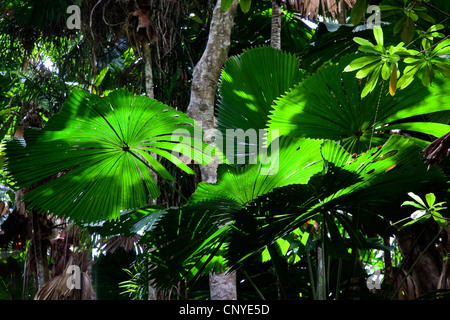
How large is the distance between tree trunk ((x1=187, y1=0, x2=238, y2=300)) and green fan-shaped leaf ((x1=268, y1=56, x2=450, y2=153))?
2.60 ft

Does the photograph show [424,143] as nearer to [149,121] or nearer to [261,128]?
[261,128]

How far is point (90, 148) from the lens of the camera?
86.4 inches

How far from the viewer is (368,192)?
1.97 metres

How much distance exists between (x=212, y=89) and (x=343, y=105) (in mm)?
1269

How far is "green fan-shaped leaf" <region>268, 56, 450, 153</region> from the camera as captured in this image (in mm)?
2090

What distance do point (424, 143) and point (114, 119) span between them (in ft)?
5.15

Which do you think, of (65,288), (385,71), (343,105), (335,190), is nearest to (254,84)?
(343,105)

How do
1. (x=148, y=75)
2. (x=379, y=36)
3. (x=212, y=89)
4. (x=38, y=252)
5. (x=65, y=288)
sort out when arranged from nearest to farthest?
1. (x=379, y=36)
2. (x=212, y=89)
3. (x=148, y=75)
4. (x=65, y=288)
5. (x=38, y=252)

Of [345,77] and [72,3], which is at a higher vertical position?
[72,3]
